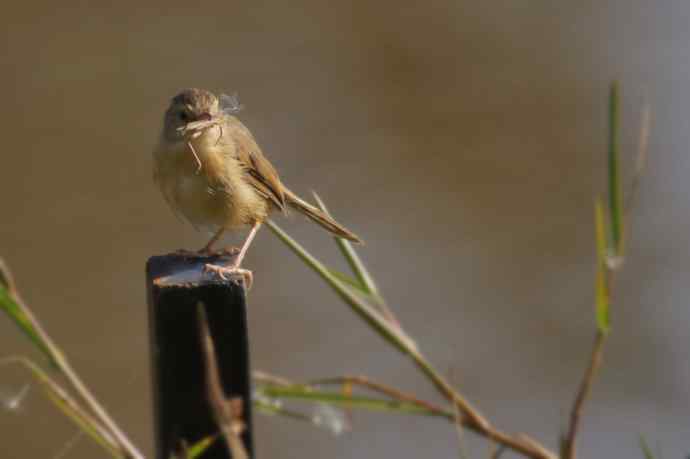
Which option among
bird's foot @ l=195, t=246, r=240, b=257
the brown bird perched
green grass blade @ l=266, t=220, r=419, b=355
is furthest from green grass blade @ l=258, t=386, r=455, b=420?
the brown bird perched

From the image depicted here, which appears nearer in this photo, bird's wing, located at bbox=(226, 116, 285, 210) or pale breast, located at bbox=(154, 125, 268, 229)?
pale breast, located at bbox=(154, 125, 268, 229)

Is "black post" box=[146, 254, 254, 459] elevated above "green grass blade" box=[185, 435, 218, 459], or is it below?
above

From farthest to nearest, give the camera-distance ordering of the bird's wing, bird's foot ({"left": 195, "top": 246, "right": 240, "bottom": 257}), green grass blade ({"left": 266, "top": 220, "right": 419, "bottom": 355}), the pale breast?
the bird's wing < the pale breast < bird's foot ({"left": 195, "top": 246, "right": 240, "bottom": 257}) < green grass blade ({"left": 266, "top": 220, "right": 419, "bottom": 355})

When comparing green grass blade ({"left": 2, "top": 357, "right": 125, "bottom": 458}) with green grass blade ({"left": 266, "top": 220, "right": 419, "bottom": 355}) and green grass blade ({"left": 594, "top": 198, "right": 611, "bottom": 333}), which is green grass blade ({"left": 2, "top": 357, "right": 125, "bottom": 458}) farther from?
green grass blade ({"left": 594, "top": 198, "right": 611, "bottom": 333})

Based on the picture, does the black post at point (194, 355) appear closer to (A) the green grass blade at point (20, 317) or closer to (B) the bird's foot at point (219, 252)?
(A) the green grass blade at point (20, 317)

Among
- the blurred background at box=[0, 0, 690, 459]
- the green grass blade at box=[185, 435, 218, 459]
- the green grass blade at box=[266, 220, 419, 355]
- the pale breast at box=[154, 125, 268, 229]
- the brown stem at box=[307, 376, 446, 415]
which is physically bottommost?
the brown stem at box=[307, 376, 446, 415]

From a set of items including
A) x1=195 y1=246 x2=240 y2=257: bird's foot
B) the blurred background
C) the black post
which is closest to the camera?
the black post

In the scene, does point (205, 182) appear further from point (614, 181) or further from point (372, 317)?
point (614, 181)
